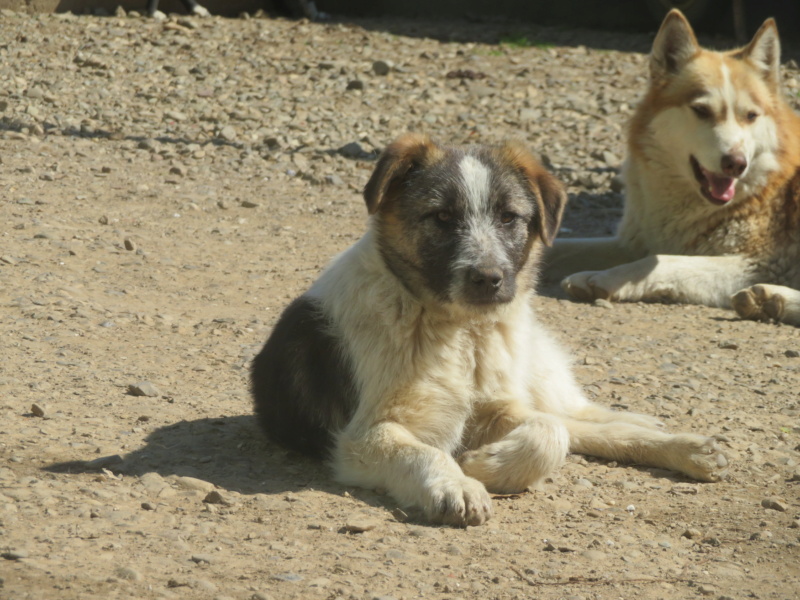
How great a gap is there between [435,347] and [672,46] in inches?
170

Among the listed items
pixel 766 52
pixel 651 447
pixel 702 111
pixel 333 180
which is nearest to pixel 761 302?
pixel 702 111

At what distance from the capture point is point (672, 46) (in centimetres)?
752

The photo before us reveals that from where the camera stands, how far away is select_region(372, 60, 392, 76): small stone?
12359 mm

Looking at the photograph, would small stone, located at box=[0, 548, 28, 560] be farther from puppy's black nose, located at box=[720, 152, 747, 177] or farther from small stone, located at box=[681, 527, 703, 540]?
puppy's black nose, located at box=[720, 152, 747, 177]

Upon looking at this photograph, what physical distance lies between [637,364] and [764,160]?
2402mm

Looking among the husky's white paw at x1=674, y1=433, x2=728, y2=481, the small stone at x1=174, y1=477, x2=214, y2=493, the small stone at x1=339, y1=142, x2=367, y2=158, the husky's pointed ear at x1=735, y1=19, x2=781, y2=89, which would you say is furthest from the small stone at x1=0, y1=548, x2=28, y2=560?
the small stone at x1=339, y1=142, x2=367, y2=158

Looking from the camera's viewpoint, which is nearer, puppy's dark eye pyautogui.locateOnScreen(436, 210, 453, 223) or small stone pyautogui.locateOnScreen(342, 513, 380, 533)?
small stone pyautogui.locateOnScreen(342, 513, 380, 533)

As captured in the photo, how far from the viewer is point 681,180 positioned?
301 inches

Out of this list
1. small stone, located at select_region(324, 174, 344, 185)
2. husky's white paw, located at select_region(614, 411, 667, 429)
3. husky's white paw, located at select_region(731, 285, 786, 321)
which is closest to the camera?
husky's white paw, located at select_region(614, 411, 667, 429)

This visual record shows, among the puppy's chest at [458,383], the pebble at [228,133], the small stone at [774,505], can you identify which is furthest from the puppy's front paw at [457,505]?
the pebble at [228,133]

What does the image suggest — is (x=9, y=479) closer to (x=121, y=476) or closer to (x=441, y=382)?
(x=121, y=476)

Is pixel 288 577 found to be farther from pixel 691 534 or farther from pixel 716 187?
pixel 716 187

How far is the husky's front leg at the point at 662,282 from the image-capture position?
7188 mm

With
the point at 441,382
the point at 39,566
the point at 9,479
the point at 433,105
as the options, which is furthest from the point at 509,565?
the point at 433,105
